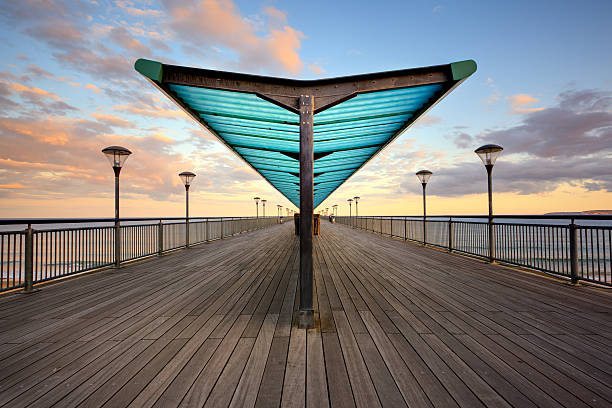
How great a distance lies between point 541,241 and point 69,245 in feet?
30.8

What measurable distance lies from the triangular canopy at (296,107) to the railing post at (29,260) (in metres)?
3.36

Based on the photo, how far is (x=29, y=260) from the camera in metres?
4.40

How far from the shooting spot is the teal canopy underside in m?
4.52

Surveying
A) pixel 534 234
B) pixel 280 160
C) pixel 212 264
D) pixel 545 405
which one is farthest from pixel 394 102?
pixel 212 264

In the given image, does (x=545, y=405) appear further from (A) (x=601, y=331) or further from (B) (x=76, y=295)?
(B) (x=76, y=295)

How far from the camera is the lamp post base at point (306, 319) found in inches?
111

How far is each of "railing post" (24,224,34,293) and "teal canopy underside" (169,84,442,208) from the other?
3.41 m

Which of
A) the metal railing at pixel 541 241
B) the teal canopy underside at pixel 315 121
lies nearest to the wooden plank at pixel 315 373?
the teal canopy underside at pixel 315 121

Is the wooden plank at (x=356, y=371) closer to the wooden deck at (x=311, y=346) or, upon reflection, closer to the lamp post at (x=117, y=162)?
the wooden deck at (x=311, y=346)

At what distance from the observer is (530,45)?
Answer: 15109 mm

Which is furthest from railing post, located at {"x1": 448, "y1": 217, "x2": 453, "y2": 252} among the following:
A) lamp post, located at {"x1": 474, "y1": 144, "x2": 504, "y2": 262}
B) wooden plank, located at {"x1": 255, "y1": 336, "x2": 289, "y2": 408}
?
wooden plank, located at {"x1": 255, "y1": 336, "x2": 289, "y2": 408}

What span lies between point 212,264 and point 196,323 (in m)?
3.94

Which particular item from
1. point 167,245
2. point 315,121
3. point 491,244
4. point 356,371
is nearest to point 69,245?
point 167,245

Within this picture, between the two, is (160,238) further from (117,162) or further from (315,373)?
(315,373)
